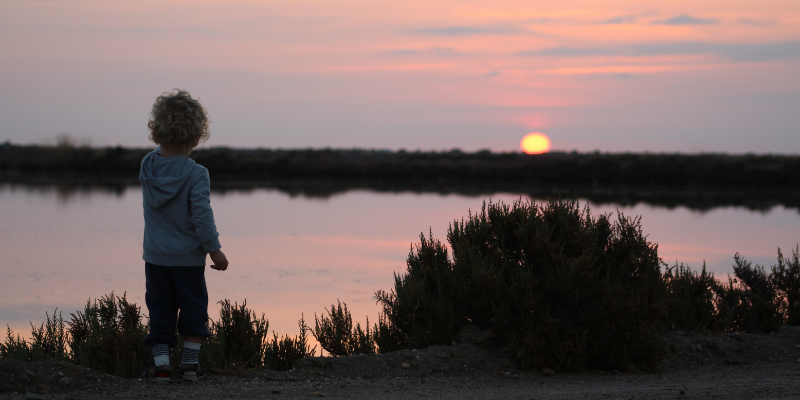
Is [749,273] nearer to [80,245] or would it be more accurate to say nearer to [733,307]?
[733,307]

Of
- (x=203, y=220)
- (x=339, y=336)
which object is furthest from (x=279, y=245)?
(x=203, y=220)

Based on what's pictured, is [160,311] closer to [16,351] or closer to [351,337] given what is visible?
[16,351]

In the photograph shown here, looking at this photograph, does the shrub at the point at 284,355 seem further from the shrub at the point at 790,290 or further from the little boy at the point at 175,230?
the shrub at the point at 790,290

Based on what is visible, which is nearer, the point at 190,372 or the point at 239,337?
the point at 190,372

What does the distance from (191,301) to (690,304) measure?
5673 mm

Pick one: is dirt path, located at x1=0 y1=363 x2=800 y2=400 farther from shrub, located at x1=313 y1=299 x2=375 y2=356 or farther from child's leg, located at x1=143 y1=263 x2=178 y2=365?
shrub, located at x1=313 y1=299 x2=375 y2=356

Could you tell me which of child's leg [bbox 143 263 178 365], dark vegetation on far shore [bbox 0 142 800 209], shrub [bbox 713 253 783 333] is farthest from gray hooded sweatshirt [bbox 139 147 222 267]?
dark vegetation on far shore [bbox 0 142 800 209]

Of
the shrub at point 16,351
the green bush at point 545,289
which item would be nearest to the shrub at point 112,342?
the shrub at point 16,351

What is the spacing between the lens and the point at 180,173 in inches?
206

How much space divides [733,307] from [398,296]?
413cm

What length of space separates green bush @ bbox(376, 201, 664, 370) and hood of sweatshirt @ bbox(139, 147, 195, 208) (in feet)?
8.05

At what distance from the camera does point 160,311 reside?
5.29 metres

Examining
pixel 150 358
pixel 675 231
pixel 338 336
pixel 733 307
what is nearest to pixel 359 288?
pixel 338 336

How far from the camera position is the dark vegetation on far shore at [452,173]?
51.0 metres
